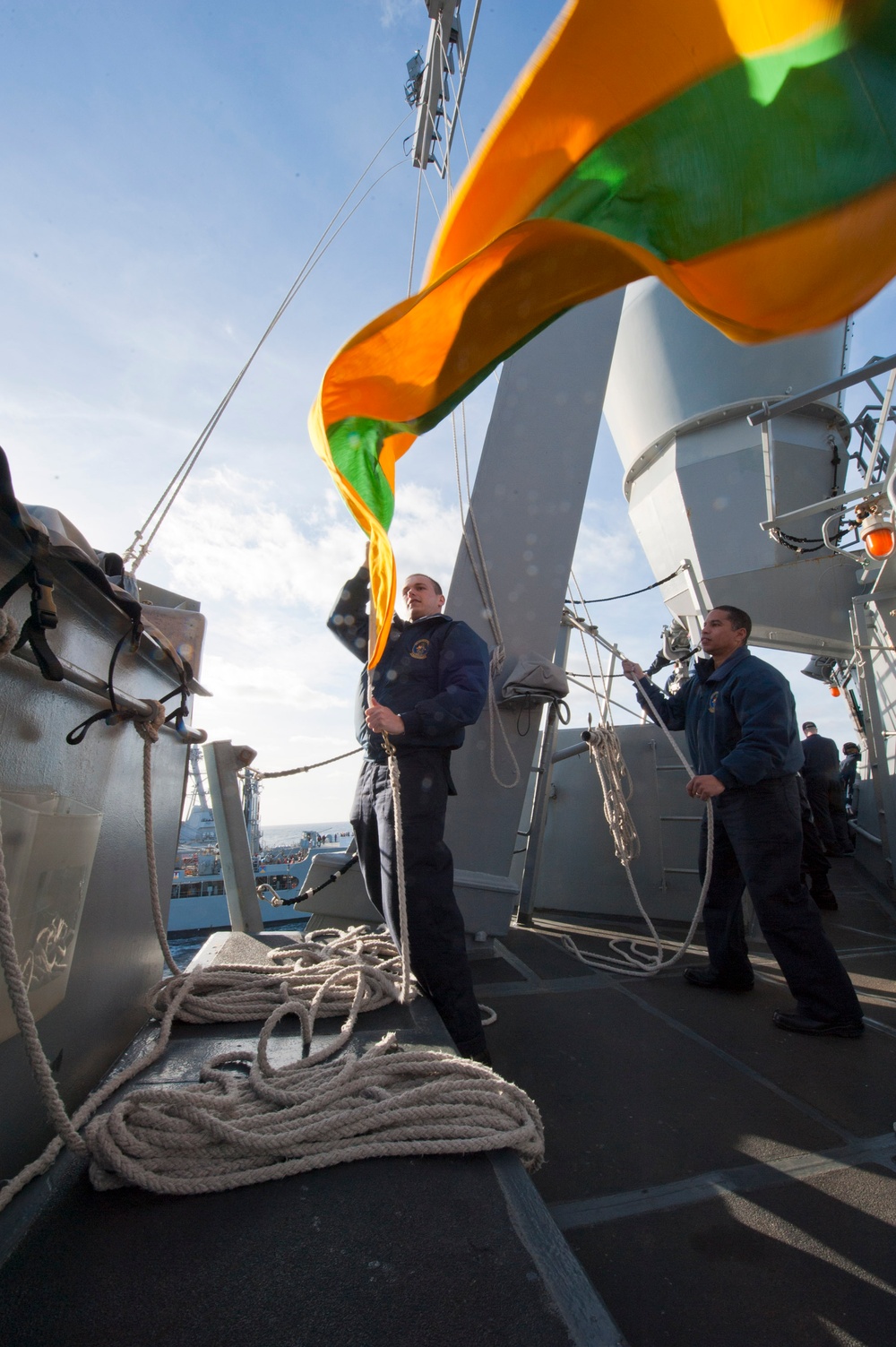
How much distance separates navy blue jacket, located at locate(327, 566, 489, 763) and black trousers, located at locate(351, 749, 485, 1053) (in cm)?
10

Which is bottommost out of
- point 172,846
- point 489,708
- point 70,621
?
point 172,846

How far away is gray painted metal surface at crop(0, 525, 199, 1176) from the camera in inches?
36.9

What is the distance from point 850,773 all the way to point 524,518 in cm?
753

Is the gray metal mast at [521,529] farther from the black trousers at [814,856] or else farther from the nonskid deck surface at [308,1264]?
the black trousers at [814,856]

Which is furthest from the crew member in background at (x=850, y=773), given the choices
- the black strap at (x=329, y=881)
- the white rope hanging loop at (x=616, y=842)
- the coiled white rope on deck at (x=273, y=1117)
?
the coiled white rope on deck at (x=273, y=1117)

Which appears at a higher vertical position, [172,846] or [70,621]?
[70,621]

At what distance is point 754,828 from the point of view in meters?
2.15

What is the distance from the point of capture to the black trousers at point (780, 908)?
6.45 feet

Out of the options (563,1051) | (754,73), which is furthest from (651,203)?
(563,1051)

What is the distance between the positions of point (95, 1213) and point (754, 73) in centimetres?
216

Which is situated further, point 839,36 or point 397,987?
point 397,987

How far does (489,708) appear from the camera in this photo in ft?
9.47

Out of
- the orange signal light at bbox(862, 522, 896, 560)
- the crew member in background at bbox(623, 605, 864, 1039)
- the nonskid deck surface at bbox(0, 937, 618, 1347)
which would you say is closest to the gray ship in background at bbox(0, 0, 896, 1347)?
the nonskid deck surface at bbox(0, 937, 618, 1347)

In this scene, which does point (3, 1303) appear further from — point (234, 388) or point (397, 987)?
point (234, 388)
